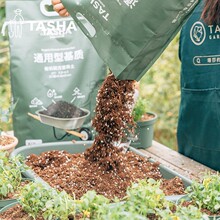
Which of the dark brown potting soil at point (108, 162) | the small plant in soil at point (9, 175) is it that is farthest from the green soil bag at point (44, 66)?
the small plant in soil at point (9, 175)

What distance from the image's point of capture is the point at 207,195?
1.59 meters

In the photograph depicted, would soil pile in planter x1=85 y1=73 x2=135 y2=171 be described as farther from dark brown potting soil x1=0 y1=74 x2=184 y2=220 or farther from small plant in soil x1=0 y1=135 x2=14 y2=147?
small plant in soil x1=0 y1=135 x2=14 y2=147

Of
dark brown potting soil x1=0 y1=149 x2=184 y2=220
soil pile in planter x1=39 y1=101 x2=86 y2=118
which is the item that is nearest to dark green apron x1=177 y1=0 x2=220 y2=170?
dark brown potting soil x1=0 y1=149 x2=184 y2=220

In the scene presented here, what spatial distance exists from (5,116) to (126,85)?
0.66 m

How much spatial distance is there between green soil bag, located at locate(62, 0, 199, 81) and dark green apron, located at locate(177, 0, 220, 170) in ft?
2.23

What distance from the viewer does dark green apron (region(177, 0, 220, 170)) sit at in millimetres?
2348

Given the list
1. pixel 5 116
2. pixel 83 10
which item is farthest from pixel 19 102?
pixel 83 10

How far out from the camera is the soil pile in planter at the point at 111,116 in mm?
1924

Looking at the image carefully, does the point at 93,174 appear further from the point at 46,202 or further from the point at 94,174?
the point at 46,202

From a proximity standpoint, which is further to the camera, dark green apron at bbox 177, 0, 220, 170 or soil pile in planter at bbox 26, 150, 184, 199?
dark green apron at bbox 177, 0, 220, 170

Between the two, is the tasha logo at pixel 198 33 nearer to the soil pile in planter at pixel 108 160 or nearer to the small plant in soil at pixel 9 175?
the soil pile in planter at pixel 108 160

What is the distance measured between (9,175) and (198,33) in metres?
0.99

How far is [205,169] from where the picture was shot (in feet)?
7.61

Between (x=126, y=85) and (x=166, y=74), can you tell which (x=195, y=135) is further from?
(x=166, y=74)
